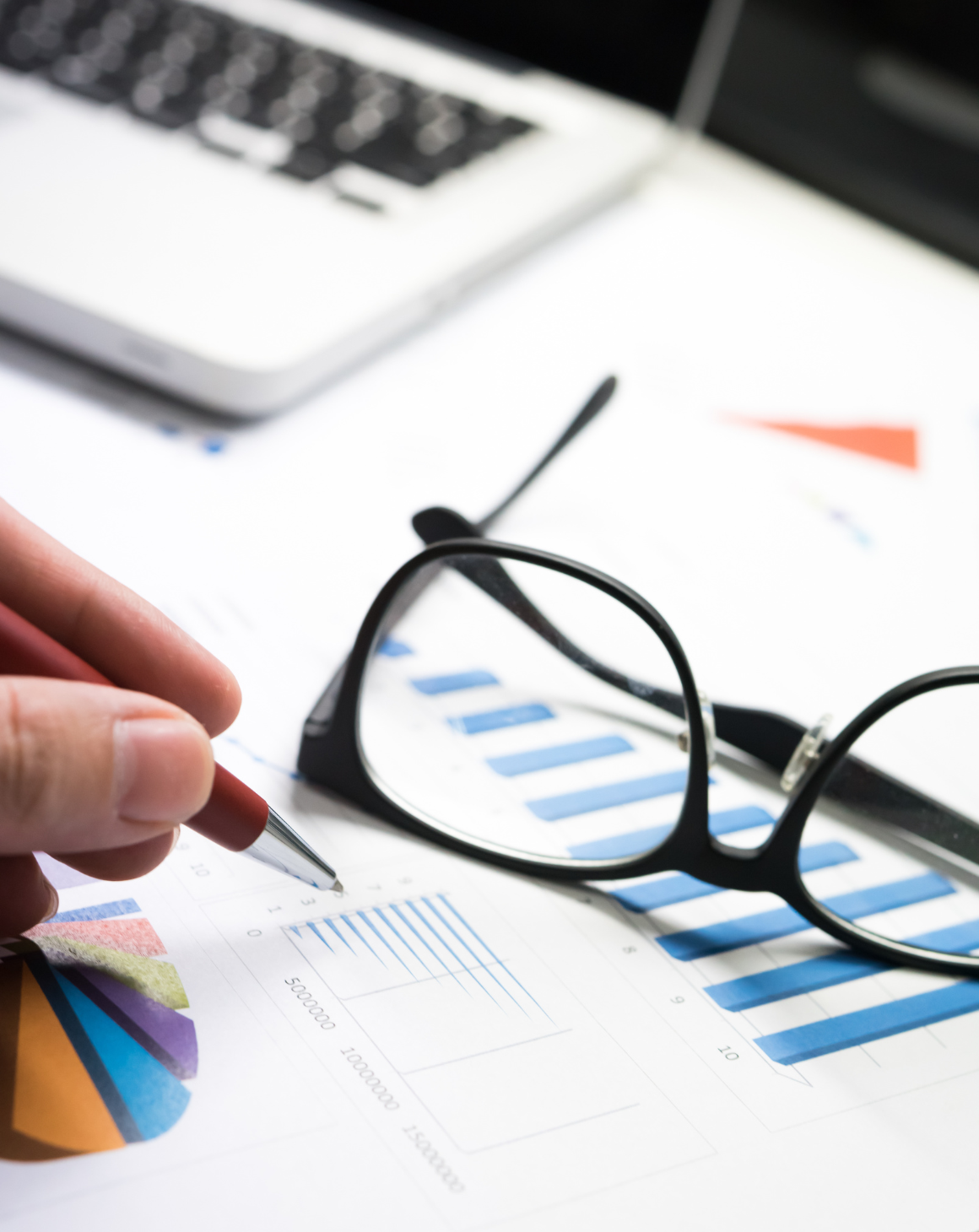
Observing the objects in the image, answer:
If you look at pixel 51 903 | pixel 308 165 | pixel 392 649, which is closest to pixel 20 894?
pixel 51 903

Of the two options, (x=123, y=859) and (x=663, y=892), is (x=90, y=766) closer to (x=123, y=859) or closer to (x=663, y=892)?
(x=123, y=859)

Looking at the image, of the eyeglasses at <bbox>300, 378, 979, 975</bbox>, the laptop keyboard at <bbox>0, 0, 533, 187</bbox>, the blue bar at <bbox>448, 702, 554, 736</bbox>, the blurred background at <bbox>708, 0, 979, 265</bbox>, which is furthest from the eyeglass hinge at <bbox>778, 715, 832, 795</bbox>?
the blurred background at <bbox>708, 0, 979, 265</bbox>

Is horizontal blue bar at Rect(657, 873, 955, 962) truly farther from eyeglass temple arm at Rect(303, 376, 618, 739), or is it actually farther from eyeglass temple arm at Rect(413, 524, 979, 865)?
eyeglass temple arm at Rect(303, 376, 618, 739)

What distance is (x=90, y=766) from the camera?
0.29 metres

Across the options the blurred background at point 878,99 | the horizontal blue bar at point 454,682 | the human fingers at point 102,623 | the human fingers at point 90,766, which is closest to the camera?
the human fingers at point 90,766

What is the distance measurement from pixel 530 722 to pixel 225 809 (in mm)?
174

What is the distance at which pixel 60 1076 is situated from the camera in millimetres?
311

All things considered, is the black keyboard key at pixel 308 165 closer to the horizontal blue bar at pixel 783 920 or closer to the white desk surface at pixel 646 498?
the white desk surface at pixel 646 498

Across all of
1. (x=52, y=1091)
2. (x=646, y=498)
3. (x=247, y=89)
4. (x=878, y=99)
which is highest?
(x=878, y=99)

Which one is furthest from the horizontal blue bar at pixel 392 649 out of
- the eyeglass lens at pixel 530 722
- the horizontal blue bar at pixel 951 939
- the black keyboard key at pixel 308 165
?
the black keyboard key at pixel 308 165

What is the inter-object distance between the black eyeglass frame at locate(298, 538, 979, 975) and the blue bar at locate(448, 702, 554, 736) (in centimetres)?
6

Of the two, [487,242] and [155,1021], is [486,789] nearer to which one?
[155,1021]

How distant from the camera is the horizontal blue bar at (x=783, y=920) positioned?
1.32 feet

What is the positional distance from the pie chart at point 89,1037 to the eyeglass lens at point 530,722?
0.36 feet
